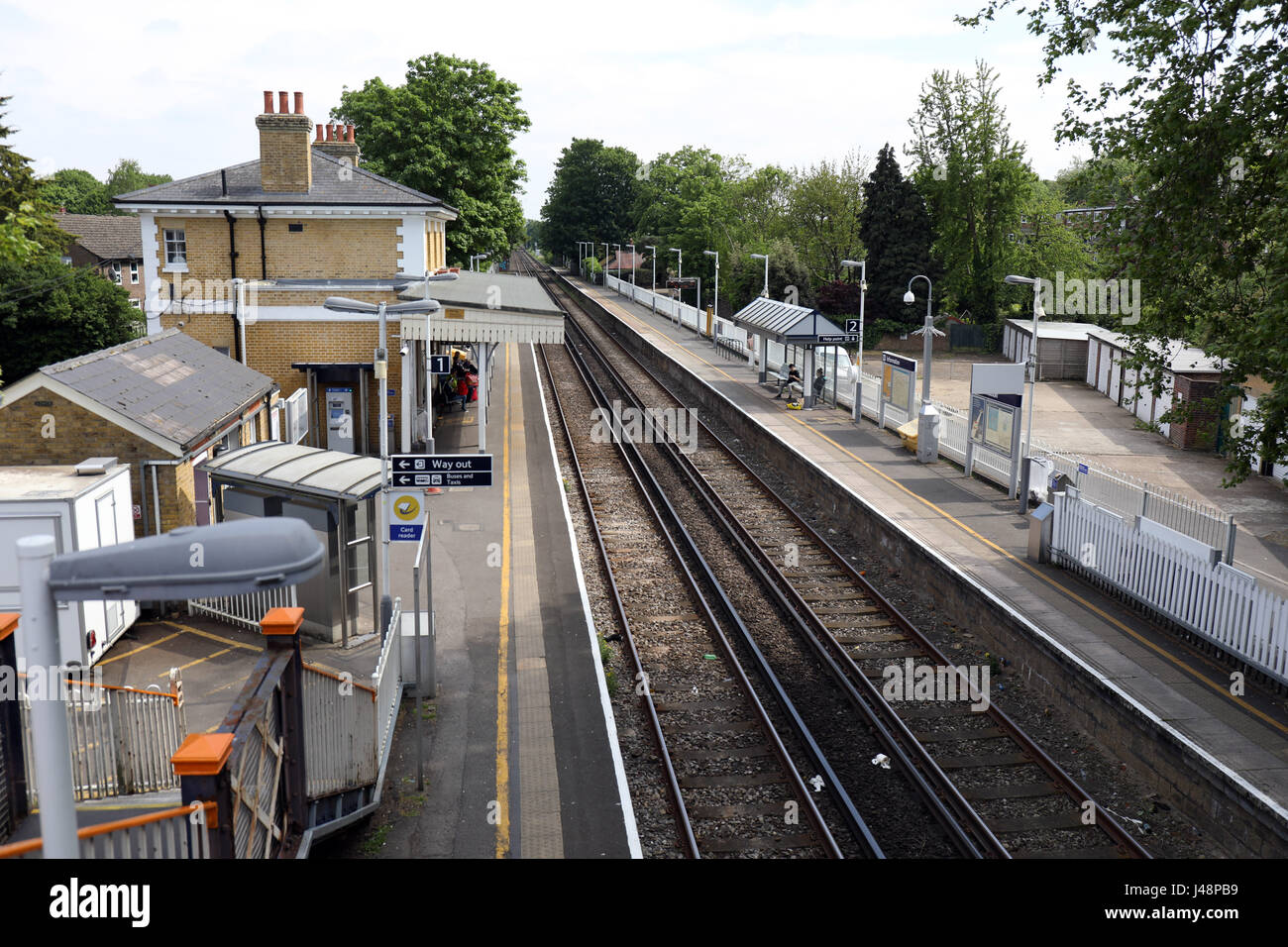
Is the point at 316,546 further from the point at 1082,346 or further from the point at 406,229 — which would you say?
the point at 1082,346

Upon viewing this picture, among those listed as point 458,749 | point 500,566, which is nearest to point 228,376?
point 500,566

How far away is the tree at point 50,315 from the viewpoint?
34906 mm

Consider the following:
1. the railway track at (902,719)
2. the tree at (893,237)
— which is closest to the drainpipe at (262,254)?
the railway track at (902,719)

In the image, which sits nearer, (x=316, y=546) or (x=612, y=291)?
(x=316, y=546)

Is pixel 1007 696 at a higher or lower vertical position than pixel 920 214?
lower

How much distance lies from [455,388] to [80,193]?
95566 millimetres

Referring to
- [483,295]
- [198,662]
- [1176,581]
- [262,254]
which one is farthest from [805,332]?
[198,662]

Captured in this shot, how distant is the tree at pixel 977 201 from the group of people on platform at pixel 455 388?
107ft

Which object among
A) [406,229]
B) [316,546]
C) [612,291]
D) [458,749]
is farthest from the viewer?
[612,291]

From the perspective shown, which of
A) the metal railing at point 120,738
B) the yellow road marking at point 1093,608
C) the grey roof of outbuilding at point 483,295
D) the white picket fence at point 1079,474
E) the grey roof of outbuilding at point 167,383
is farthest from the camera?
the grey roof of outbuilding at point 483,295

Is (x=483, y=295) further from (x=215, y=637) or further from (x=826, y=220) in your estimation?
(x=826, y=220)

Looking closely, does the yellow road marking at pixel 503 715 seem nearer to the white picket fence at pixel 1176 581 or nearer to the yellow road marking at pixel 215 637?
the yellow road marking at pixel 215 637
